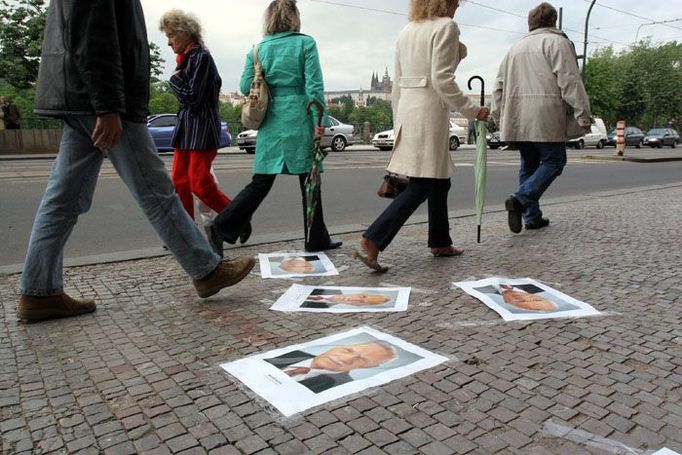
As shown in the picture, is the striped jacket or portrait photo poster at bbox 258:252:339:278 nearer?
portrait photo poster at bbox 258:252:339:278

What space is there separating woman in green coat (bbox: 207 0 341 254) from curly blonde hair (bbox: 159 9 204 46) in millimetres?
463

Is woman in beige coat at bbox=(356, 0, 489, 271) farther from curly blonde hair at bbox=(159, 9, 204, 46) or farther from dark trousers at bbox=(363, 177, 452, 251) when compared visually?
curly blonde hair at bbox=(159, 9, 204, 46)

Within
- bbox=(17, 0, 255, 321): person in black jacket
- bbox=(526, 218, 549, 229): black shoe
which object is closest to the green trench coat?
bbox=(17, 0, 255, 321): person in black jacket

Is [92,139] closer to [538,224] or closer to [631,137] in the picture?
[538,224]

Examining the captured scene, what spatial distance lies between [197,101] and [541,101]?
307 cm

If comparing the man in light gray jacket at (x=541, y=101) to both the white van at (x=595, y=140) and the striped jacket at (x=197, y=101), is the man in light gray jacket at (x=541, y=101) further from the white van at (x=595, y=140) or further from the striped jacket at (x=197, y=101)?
the white van at (x=595, y=140)

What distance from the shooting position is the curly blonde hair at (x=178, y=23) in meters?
4.38

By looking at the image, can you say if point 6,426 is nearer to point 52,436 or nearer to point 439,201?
point 52,436

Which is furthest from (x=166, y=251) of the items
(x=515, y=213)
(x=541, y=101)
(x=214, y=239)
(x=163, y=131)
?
(x=163, y=131)

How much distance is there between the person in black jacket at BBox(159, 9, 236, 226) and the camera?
4.42 m

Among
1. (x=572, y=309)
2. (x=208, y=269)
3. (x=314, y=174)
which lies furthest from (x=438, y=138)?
(x=208, y=269)

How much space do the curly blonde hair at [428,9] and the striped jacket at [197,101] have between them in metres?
1.57

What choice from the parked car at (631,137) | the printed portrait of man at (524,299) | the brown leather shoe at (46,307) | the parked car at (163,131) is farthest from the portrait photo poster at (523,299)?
the parked car at (631,137)

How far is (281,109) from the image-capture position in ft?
14.5
